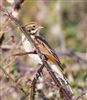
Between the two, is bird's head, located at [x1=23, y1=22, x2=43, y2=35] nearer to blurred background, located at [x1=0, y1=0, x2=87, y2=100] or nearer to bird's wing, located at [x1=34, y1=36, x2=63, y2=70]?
bird's wing, located at [x1=34, y1=36, x2=63, y2=70]

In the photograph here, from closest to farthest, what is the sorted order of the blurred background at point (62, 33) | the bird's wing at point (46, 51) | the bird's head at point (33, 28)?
the bird's wing at point (46, 51), the bird's head at point (33, 28), the blurred background at point (62, 33)

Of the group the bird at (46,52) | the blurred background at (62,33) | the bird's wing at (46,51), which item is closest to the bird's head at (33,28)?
the bird at (46,52)

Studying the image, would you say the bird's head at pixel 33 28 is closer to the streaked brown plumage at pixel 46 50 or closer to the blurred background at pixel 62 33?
the streaked brown plumage at pixel 46 50

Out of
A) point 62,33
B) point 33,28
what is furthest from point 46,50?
point 62,33

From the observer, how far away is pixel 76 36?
28.9 ft

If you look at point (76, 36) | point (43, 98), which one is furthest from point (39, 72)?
point (76, 36)

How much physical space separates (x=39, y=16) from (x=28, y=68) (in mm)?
4876

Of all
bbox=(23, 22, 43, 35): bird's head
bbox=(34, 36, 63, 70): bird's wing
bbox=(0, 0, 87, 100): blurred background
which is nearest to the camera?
bbox=(34, 36, 63, 70): bird's wing

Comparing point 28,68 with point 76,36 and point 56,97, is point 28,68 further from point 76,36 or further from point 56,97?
point 76,36

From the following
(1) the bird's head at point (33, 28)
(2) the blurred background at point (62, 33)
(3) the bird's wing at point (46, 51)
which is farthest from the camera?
(2) the blurred background at point (62, 33)

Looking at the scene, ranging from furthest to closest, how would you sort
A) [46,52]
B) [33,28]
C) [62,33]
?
[62,33] → [33,28] → [46,52]

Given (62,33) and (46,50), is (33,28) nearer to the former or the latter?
(46,50)

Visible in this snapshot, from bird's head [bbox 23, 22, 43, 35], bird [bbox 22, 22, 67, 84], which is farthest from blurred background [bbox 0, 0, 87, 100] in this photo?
bird [bbox 22, 22, 67, 84]

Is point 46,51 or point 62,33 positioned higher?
point 46,51
